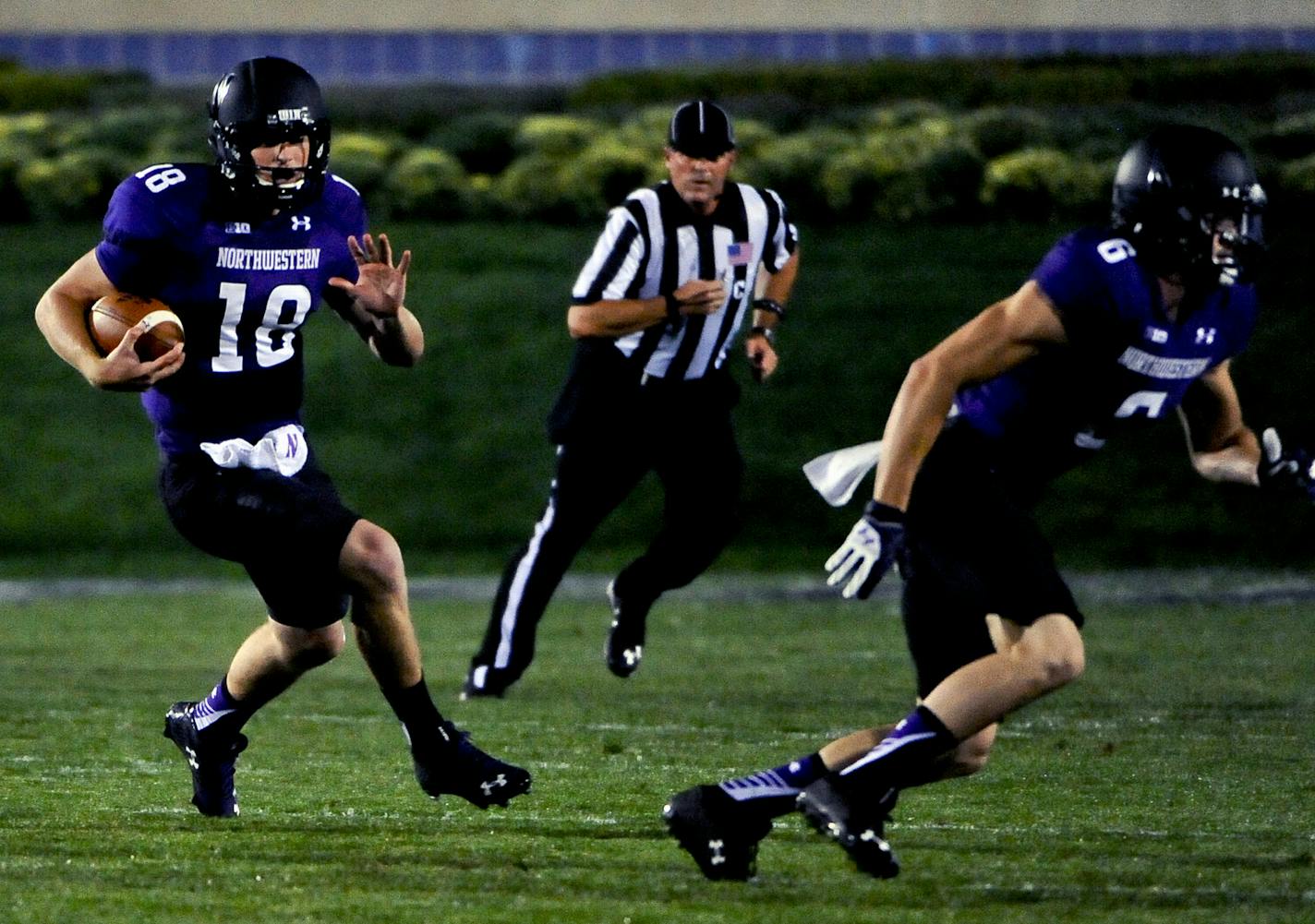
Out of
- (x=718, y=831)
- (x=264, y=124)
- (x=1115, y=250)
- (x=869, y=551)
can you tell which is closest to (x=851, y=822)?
(x=718, y=831)

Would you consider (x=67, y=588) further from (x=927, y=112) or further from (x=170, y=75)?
(x=170, y=75)

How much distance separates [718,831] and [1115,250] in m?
1.32

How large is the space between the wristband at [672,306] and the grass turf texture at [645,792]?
48.6 inches

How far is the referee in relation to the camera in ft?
23.5

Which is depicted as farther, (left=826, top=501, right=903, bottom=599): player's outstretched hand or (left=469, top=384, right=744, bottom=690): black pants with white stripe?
(left=469, top=384, right=744, bottom=690): black pants with white stripe

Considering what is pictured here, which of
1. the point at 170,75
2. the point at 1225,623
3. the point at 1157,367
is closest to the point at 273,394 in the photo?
the point at 1157,367

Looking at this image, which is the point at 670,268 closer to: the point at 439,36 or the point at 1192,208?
the point at 1192,208

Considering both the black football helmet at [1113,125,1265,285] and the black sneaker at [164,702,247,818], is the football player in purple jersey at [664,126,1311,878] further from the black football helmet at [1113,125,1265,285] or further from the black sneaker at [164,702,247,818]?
the black sneaker at [164,702,247,818]

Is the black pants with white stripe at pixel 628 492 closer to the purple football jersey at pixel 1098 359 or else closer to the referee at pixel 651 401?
the referee at pixel 651 401

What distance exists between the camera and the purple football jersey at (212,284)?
→ 16.4 ft

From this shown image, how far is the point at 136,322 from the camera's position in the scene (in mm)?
4859

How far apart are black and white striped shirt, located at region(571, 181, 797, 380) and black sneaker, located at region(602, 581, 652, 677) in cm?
78

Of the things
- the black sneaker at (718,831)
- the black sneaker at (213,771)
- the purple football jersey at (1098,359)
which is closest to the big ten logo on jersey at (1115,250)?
the purple football jersey at (1098,359)

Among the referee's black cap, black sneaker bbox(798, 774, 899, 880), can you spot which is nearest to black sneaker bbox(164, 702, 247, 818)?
Result: black sneaker bbox(798, 774, 899, 880)
